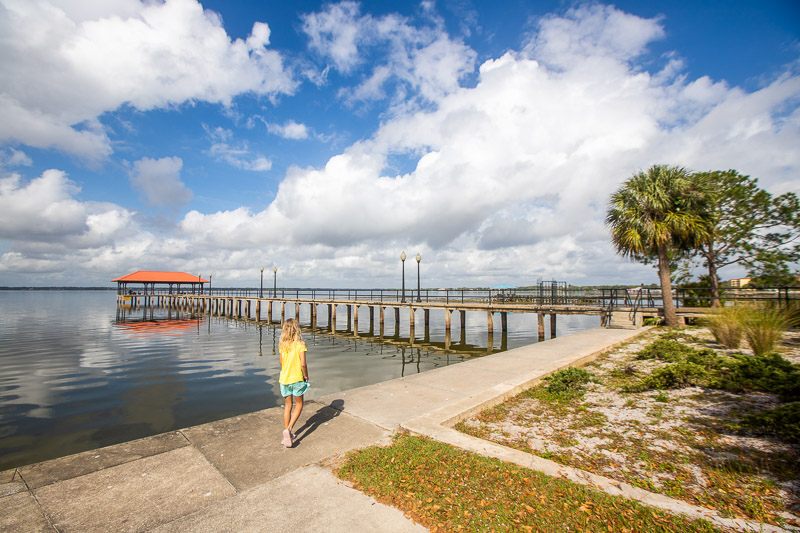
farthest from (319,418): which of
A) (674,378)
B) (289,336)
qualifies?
(674,378)

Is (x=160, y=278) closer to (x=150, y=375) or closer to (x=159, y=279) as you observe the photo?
(x=159, y=279)

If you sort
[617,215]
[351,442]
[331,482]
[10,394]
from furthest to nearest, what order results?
[617,215]
[10,394]
[351,442]
[331,482]

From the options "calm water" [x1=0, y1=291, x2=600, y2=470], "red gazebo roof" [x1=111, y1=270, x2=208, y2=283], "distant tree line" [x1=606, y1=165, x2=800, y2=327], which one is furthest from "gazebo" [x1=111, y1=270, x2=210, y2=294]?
"distant tree line" [x1=606, y1=165, x2=800, y2=327]

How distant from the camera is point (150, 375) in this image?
14.6m

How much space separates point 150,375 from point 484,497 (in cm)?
1543

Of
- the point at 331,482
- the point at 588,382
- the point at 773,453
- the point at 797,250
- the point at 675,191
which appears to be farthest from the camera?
the point at 797,250

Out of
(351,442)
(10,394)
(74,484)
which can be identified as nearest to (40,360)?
(10,394)

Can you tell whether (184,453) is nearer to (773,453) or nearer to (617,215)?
(773,453)

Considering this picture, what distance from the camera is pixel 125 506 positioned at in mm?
3723

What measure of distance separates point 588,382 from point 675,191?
1550 cm

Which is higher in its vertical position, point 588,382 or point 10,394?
point 588,382

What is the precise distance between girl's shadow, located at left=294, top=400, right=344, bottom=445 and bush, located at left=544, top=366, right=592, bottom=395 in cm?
433

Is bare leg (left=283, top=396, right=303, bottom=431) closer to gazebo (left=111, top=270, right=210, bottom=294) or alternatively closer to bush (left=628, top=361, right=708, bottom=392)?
bush (left=628, top=361, right=708, bottom=392)

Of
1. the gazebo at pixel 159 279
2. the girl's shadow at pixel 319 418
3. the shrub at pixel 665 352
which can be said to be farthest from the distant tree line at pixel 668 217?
the gazebo at pixel 159 279
